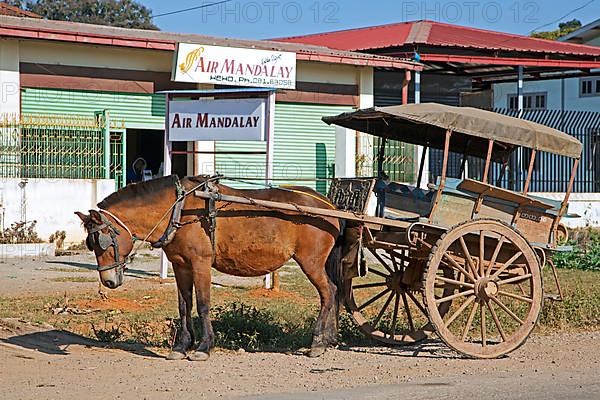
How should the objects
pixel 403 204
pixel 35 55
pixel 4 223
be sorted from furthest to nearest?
pixel 35 55 < pixel 4 223 < pixel 403 204

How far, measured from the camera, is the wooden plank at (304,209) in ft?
31.1

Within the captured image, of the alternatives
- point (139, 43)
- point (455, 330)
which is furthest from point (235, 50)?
point (455, 330)

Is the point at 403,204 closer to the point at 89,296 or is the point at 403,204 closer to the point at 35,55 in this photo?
the point at 89,296

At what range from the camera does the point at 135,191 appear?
9.56m

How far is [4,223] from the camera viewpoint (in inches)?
769

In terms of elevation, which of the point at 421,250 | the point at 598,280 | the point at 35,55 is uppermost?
the point at 35,55

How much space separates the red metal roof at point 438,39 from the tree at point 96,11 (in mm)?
31501

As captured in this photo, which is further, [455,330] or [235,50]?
[235,50]

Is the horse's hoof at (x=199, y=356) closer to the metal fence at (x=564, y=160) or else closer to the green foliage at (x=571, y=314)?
the green foliage at (x=571, y=314)

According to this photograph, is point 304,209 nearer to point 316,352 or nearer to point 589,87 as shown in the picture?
point 316,352

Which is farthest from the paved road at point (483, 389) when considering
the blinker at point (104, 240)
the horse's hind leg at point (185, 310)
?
the blinker at point (104, 240)

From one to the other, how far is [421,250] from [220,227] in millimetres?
2059

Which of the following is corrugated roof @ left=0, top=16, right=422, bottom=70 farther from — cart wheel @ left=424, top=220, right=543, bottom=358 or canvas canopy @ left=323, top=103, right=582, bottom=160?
cart wheel @ left=424, top=220, right=543, bottom=358

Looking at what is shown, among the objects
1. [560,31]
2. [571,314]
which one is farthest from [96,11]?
[571,314]
